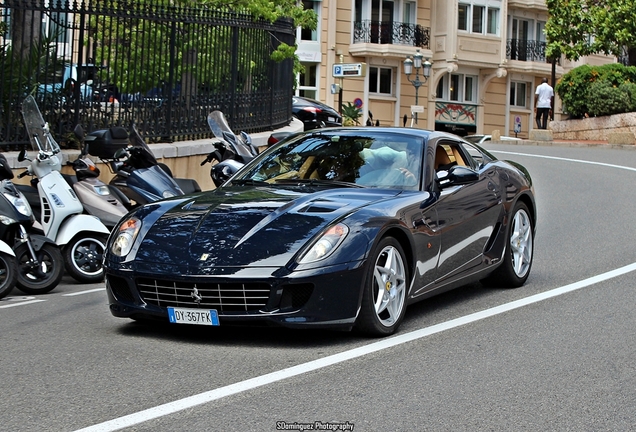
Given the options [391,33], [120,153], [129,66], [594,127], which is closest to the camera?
[120,153]

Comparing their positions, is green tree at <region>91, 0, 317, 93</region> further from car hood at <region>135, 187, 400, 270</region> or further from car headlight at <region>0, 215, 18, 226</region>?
car hood at <region>135, 187, 400, 270</region>

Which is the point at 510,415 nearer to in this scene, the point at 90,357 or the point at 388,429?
the point at 388,429

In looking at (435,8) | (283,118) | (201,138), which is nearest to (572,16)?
(435,8)

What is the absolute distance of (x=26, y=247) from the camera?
30.8 ft

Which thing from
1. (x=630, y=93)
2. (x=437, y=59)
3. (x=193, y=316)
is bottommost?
(x=193, y=316)

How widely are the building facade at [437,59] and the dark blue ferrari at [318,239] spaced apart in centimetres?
4091

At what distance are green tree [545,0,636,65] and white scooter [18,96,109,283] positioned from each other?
31.7m

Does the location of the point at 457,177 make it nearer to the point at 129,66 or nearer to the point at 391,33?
the point at 129,66

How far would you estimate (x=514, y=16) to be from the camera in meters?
60.2

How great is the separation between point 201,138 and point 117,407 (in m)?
11.4

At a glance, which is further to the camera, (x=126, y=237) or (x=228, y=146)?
(x=228, y=146)

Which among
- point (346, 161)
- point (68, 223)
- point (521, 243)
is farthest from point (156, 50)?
point (346, 161)

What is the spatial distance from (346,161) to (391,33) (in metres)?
47.4

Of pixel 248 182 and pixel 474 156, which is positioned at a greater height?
pixel 474 156
